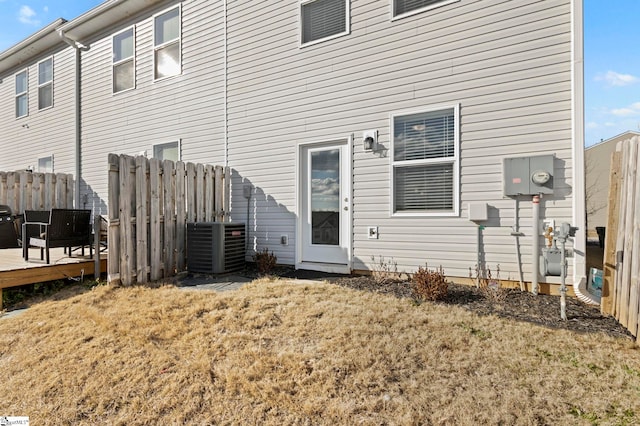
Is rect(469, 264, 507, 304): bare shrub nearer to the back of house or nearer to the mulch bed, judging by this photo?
the mulch bed

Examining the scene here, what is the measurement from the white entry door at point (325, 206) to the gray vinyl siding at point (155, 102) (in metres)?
2.10

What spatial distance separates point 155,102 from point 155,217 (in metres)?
3.90

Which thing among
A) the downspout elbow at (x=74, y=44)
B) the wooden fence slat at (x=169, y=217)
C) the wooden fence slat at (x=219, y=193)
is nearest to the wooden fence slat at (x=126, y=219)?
the wooden fence slat at (x=169, y=217)

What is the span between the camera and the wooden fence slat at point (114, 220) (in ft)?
15.7

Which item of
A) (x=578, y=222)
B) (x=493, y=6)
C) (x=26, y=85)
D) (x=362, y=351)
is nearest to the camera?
(x=362, y=351)

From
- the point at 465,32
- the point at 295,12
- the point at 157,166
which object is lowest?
the point at 157,166

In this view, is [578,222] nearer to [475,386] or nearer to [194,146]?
[475,386]

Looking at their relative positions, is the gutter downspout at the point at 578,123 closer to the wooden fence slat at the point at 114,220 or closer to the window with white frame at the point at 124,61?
the wooden fence slat at the point at 114,220

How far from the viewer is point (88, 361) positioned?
299cm

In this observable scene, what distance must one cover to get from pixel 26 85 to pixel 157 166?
9436 millimetres

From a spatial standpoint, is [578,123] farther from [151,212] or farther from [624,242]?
[151,212]

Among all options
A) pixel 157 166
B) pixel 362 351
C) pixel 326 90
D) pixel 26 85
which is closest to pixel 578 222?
pixel 362 351

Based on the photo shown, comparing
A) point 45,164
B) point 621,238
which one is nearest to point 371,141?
point 621,238

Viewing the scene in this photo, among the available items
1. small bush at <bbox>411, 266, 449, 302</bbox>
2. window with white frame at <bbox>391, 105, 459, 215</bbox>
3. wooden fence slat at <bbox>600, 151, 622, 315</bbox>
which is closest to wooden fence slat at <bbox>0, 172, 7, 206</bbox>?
window with white frame at <bbox>391, 105, 459, 215</bbox>
